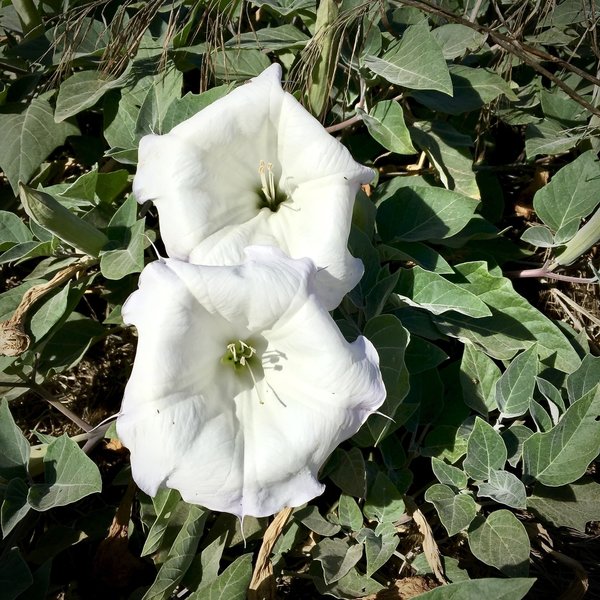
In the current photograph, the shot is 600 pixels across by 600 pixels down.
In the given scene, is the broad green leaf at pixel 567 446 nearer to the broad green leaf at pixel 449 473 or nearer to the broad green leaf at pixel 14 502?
the broad green leaf at pixel 449 473

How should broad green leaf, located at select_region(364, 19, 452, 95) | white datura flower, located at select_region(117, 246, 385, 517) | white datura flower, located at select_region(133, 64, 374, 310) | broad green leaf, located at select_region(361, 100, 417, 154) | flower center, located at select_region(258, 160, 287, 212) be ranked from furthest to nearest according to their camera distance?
broad green leaf, located at select_region(361, 100, 417, 154) < broad green leaf, located at select_region(364, 19, 452, 95) < flower center, located at select_region(258, 160, 287, 212) < white datura flower, located at select_region(133, 64, 374, 310) < white datura flower, located at select_region(117, 246, 385, 517)

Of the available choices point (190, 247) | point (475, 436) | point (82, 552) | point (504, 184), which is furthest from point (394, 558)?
point (504, 184)

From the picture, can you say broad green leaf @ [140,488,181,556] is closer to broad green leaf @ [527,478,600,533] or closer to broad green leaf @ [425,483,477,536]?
broad green leaf @ [425,483,477,536]

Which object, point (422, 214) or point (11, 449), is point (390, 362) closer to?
point (422, 214)

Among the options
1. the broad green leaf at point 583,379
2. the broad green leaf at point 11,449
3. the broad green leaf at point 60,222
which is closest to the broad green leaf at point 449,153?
the broad green leaf at point 583,379

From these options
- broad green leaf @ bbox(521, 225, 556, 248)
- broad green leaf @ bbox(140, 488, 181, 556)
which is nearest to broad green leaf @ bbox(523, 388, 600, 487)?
broad green leaf @ bbox(521, 225, 556, 248)

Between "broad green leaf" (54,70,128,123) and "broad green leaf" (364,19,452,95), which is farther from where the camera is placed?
"broad green leaf" (54,70,128,123)
